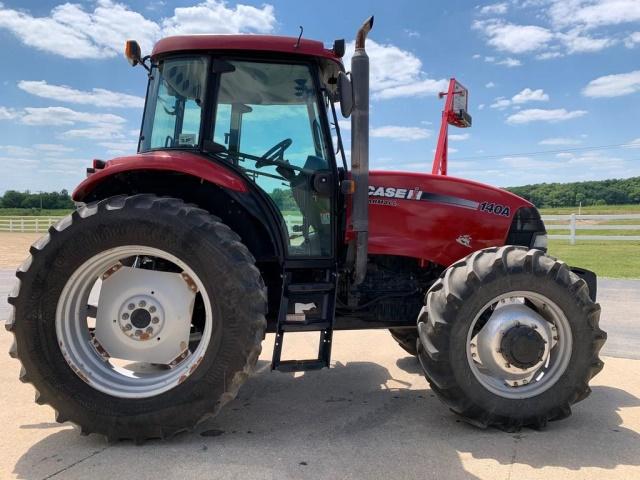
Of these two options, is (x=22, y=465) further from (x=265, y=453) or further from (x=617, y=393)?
(x=617, y=393)

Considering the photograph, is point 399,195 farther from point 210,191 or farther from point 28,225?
point 28,225

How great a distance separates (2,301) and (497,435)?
288 inches

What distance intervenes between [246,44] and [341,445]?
2433 mm

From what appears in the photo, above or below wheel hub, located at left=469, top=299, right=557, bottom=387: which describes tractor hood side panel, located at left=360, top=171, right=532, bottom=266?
above

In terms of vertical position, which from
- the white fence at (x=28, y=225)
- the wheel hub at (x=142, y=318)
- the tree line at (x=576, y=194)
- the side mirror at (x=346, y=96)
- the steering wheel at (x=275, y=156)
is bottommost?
the white fence at (x=28, y=225)

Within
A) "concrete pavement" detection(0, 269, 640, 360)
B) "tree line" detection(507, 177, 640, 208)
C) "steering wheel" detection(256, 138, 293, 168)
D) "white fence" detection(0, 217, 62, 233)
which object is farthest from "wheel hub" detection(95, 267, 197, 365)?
"tree line" detection(507, 177, 640, 208)

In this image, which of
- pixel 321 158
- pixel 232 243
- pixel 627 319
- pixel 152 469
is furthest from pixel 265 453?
pixel 627 319

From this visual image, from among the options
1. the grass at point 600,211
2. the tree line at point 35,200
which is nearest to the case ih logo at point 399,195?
the grass at point 600,211

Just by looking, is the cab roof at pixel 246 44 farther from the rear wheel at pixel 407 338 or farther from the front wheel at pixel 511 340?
the rear wheel at pixel 407 338

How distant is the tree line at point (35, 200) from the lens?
46978mm

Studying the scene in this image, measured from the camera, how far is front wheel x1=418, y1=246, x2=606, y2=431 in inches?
114

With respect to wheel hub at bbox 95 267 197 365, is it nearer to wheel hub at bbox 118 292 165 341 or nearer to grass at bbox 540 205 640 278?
wheel hub at bbox 118 292 165 341

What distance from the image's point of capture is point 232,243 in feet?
9.14

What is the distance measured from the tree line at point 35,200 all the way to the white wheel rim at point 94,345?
1846 inches
